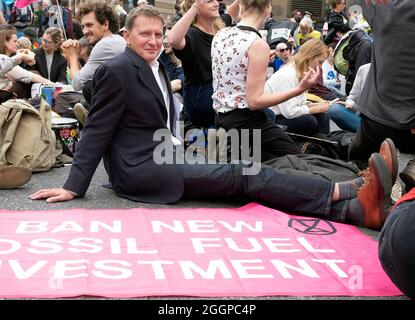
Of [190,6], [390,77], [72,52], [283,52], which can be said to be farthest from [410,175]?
[283,52]

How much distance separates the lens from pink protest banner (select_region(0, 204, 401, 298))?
10.5 feet

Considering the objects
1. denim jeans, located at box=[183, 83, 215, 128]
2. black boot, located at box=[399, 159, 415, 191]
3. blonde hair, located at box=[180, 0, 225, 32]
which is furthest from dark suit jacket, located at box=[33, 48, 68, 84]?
black boot, located at box=[399, 159, 415, 191]

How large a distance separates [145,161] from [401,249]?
2.04 meters

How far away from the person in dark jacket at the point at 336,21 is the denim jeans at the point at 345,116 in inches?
116

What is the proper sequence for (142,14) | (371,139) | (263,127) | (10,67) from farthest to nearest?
1. (10,67)
2. (263,127)
3. (371,139)
4. (142,14)

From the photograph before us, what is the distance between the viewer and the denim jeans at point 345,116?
697cm

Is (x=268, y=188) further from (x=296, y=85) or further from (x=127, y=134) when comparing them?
(x=296, y=85)

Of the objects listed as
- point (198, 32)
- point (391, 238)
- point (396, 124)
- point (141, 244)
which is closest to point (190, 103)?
point (198, 32)

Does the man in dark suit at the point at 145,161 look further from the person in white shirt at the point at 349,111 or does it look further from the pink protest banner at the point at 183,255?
the person in white shirt at the point at 349,111

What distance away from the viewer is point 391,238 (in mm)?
3092

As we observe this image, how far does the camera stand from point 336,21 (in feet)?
33.4

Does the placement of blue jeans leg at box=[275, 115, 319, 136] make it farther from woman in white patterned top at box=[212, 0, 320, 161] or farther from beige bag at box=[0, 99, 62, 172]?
beige bag at box=[0, 99, 62, 172]

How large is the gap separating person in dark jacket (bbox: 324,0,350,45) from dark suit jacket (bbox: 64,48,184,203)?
18.2 ft
